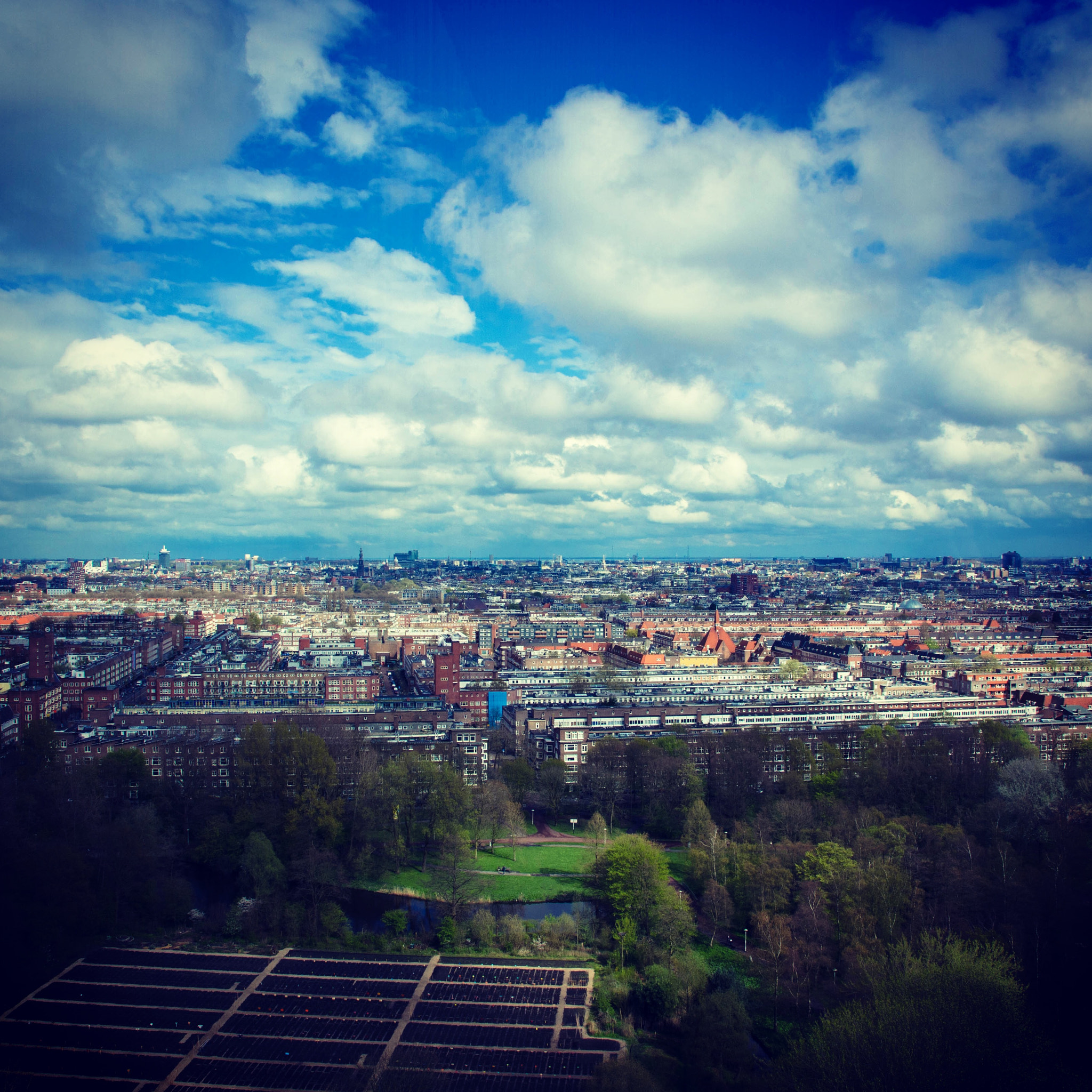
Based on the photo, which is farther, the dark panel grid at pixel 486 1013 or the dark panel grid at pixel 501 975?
the dark panel grid at pixel 501 975

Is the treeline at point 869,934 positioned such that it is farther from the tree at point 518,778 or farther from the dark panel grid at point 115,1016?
the dark panel grid at point 115,1016

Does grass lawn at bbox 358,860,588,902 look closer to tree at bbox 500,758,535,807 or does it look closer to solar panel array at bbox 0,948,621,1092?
solar panel array at bbox 0,948,621,1092

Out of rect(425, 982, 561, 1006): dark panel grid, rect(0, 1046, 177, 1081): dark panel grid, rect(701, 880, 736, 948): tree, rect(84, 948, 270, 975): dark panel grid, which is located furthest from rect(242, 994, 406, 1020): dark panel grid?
rect(701, 880, 736, 948): tree

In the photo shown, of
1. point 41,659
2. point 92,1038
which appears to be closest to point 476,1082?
point 92,1038

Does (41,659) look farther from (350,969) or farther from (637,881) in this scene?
(637,881)

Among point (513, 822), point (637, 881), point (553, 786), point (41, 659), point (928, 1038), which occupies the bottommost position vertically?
point (513, 822)

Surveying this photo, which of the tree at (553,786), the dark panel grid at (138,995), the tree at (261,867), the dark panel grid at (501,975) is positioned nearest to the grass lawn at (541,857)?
the tree at (553,786)
